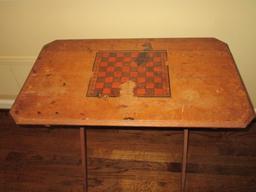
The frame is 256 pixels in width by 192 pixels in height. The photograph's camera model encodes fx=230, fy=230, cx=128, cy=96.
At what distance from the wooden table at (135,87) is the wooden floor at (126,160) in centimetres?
28

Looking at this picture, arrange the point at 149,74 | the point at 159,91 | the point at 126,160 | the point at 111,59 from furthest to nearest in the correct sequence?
the point at 126,160
the point at 111,59
the point at 149,74
the point at 159,91

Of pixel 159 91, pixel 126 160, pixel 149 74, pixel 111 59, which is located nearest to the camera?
pixel 159 91

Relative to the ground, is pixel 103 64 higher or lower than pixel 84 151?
higher

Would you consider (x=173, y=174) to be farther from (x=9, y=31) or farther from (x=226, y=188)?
(x=9, y=31)

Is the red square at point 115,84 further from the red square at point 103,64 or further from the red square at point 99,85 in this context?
the red square at point 103,64

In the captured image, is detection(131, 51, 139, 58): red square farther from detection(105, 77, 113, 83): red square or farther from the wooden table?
detection(105, 77, 113, 83): red square

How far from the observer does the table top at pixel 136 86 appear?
89 cm

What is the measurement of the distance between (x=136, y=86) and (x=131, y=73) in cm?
10

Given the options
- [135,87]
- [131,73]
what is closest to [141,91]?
[135,87]

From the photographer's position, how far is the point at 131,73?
1.12 m

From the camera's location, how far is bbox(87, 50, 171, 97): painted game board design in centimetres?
102

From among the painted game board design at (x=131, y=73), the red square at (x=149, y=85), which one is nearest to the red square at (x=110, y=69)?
the painted game board design at (x=131, y=73)

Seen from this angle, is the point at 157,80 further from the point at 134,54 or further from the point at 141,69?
the point at 134,54

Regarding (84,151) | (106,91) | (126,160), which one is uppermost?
(106,91)
